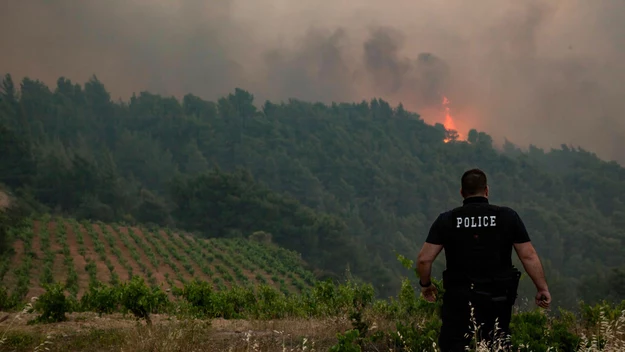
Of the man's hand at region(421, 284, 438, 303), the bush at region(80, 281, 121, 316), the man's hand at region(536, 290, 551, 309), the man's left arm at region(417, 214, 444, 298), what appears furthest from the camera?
the bush at region(80, 281, 121, 316)

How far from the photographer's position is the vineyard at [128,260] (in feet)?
87.1

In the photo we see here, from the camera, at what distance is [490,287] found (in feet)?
12.6

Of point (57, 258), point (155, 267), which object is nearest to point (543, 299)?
point (57, 258)

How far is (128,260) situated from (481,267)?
33.4 m

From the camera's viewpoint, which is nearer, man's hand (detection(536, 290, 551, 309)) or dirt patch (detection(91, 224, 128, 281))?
man's hand (detection(536, 290, 551, 309))

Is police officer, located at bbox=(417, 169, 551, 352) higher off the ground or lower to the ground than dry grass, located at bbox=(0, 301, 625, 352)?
higher

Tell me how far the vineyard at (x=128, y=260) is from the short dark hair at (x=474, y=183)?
20697mm

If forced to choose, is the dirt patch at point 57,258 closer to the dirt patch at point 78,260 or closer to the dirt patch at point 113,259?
the dirt patch at point 78,260

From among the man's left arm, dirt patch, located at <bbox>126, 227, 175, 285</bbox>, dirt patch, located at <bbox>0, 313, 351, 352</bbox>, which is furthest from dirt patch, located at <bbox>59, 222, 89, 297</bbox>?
the man's left arm

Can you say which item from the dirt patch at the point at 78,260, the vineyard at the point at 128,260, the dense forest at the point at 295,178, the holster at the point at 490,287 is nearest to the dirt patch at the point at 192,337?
the holster at the point at 490,287

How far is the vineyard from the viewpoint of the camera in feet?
87.1

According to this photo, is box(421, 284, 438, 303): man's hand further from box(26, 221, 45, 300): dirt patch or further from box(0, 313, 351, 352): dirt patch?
box(26, 221, 45, 300): dirt patch

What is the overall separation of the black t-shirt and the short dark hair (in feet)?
0.45

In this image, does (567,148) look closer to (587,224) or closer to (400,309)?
(587,224)
